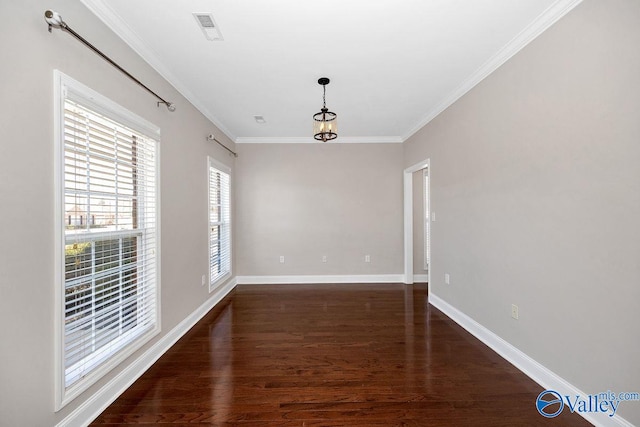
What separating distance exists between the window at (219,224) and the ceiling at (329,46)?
103cm

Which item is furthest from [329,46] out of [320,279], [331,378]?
[320,279]

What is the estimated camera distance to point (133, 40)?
2.17m

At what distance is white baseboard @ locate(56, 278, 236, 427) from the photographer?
171 cm

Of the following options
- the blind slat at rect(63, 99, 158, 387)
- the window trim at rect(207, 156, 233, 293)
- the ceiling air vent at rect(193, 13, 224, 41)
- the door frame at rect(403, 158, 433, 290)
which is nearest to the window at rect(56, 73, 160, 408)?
the blind slat at rect(63, 99, 158, 387)

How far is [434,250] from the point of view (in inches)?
154

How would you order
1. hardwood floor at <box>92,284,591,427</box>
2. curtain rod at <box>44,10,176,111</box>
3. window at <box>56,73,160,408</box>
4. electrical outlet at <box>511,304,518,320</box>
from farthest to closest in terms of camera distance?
electrical outlet at <box>511,304,518,320</box> < hardwood floor at <box>92,284,591,427</box> < window at <box>56,73,160,408</box> < curtain rod at <box>44,10,176,111</box>

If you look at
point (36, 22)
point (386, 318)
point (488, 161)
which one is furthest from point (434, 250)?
point (36, 22)

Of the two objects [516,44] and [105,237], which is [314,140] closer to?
[516,44]

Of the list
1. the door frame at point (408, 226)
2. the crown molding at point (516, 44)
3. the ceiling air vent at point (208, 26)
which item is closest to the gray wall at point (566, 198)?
the crown molding at point (516, 44)

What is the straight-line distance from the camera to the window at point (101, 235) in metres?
1.62

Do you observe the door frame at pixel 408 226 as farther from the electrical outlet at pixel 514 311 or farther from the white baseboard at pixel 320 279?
the electrical outlet at pixel 514 311

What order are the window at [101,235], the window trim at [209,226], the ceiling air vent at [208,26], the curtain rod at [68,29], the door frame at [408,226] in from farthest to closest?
the door frame at [408,226]
the window trim at [209,226]
the ceiling air vent at [208,26]
the window at [101,235]
the curtain rod at [68,29]

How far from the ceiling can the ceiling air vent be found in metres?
0.04

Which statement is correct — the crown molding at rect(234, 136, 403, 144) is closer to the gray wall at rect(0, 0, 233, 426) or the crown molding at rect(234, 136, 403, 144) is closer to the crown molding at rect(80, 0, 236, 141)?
the crown molding at rect(80, 0, 236, 141)
